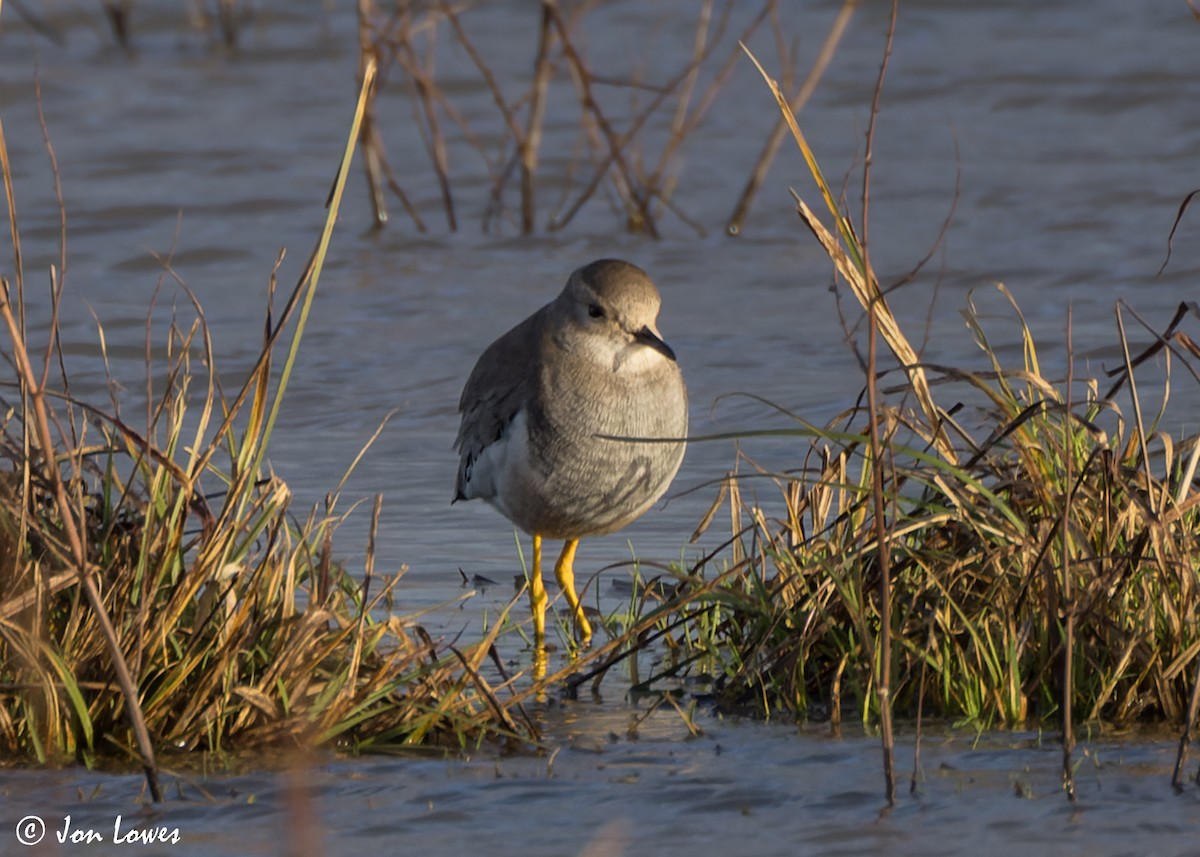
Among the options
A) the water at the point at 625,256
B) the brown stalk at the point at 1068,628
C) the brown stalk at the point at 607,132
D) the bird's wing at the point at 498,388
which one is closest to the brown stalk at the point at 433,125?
the water at the point at 625,256

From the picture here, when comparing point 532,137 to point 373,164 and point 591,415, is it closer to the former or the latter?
point 373,164

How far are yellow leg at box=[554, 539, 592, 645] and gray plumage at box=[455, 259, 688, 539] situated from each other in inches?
5.6

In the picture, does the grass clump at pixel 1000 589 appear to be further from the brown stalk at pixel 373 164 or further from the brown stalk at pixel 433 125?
the brown stalk at pixel 373 164

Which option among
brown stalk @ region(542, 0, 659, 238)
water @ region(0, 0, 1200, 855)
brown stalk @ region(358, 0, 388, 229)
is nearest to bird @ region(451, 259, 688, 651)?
water @ region(0, 0, 1200, 855)

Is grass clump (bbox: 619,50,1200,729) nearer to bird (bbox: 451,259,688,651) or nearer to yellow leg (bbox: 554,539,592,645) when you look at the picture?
yellow leg (bbox: 554,539,592,645)

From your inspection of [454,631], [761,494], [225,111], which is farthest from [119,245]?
[454,631]

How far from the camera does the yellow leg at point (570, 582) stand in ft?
17.0

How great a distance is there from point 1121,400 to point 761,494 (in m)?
1.80

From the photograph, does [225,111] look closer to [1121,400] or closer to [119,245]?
[119,245]

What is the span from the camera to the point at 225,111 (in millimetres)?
14836
